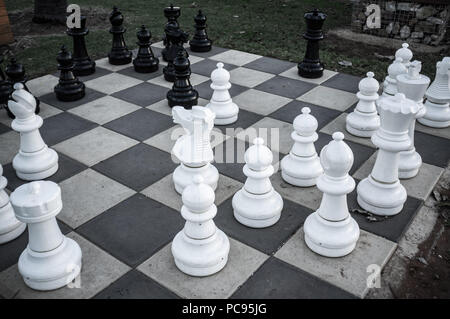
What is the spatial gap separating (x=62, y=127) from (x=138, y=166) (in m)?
1.03

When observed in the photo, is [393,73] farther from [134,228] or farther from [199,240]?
[134,228]

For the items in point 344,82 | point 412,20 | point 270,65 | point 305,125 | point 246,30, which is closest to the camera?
point 305,125

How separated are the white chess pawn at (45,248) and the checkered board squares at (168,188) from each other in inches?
2.8

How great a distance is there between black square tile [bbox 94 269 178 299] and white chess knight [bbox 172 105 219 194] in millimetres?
716

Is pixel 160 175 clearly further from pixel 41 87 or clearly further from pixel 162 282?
pixel 41 87

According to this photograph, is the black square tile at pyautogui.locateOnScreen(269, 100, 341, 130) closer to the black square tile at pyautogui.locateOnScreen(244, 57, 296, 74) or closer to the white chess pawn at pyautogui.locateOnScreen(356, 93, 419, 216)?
the black square tile at pyautogui.locateOnScreen(244, 57, 296, 74)

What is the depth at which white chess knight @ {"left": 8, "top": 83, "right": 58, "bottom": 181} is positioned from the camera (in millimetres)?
2869

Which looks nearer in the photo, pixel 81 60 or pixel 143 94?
pixel 143 94

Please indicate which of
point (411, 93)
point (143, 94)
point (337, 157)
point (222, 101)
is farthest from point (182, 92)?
point (337, 157)

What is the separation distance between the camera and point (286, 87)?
4426mm

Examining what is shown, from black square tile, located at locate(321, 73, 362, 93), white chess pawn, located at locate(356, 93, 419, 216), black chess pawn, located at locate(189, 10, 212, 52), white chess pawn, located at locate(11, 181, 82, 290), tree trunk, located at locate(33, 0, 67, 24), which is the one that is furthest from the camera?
tree trunk, located at locate(33, 0, 67, 24)

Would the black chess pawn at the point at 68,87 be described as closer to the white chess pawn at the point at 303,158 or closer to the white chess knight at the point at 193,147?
the white chess knight at the point at 193,147

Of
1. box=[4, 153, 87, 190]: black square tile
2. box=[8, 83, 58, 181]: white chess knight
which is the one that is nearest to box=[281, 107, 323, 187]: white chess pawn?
box=[4, 153, 87, 190]: black square tile
